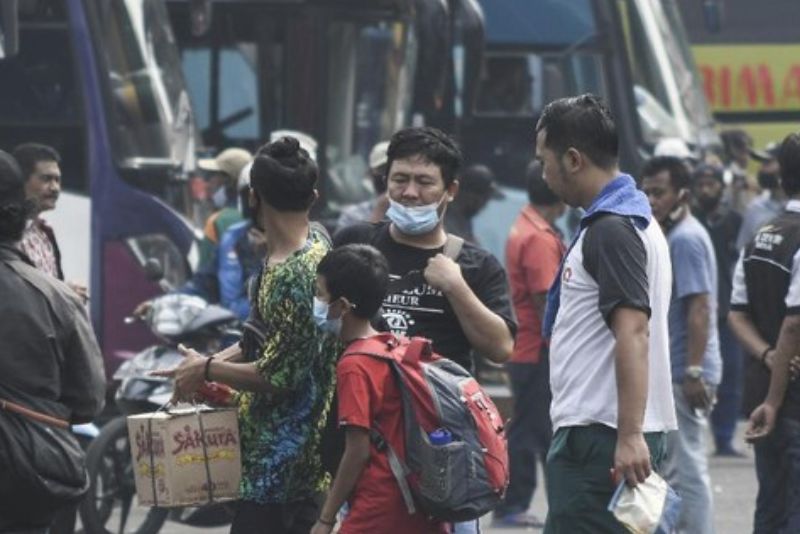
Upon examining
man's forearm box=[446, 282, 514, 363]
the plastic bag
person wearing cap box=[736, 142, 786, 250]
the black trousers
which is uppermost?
man's forearm box=[446, 282, 514, 363]

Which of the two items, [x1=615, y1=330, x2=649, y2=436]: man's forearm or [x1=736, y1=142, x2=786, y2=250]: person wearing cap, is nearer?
[x1=615, y1=330, x2=649, y2=436]: man's forearm

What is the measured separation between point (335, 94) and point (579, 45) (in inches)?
78.5

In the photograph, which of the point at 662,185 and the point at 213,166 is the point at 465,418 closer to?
the point at 662,185

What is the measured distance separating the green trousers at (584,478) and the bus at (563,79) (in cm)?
1139

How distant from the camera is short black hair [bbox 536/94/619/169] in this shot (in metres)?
6.54

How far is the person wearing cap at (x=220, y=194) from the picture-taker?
12622mm

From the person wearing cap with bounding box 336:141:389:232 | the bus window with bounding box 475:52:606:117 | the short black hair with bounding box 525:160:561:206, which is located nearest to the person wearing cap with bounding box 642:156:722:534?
the person wearing cap with bounding box 336:141:389:232

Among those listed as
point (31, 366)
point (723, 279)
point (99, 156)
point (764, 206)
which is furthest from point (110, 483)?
point (764, 206)

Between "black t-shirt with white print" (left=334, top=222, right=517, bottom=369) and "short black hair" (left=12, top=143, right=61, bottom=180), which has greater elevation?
"black t-shirt with white print" (left=334, top=222, right=517, bottom=369)

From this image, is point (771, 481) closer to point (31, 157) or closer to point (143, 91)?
point (31, 157)

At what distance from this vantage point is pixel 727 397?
1591 cm

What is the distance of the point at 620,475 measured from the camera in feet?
20.7

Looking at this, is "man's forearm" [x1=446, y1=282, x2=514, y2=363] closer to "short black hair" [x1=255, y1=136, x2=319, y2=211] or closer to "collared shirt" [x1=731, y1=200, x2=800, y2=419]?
"short black hair" [x1=255, y1=136, x2=319, y2=211]

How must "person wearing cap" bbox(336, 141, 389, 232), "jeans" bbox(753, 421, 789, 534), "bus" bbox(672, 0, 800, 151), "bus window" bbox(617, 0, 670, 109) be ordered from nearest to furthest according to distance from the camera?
1. "jeans" bbox(753, 421, 789, 534)
2. "person wearing cap" bbox(336, 141, 389, 232)
3. "bus window" bbox(617, 0, 670, 109)
4. "bus" bbox(672, 0, 800, 151)
